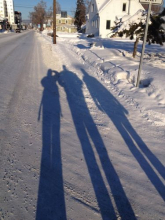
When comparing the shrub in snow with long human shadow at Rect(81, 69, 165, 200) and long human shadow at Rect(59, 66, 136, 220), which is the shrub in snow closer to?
long human shadow at Rect(81, 69, 165, 200)

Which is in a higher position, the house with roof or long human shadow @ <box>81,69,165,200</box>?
the house with roof

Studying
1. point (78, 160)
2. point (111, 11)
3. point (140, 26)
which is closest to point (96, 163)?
point (78, 160)

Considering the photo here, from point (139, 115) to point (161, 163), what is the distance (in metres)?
1.74

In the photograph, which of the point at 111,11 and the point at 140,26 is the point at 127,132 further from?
the point at 111,11

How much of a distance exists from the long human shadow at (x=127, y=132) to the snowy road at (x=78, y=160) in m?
Result: 0.02

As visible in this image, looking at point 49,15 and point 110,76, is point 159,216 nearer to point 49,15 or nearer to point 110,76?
point 110,76

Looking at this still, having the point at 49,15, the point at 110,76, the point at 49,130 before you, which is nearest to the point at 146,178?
the point at 49,130

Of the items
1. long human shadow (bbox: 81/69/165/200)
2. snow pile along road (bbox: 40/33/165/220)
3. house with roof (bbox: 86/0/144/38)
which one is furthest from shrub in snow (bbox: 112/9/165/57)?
house with roof (bbox: 86/0/144/38)

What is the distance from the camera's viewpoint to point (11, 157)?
9.55 feet

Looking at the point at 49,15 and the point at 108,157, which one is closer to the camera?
the point at 108,157

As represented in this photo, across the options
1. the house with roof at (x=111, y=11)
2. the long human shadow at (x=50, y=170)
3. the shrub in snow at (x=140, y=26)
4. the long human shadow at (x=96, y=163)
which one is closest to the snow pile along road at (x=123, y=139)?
the long human shadow at (x=96, y=163)

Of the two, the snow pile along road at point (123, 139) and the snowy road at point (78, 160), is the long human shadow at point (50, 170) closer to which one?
the snowy road at point (78, 160)

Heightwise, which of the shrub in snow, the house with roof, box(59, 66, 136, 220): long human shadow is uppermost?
the house with roof

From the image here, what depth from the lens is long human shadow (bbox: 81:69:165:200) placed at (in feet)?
8.96
